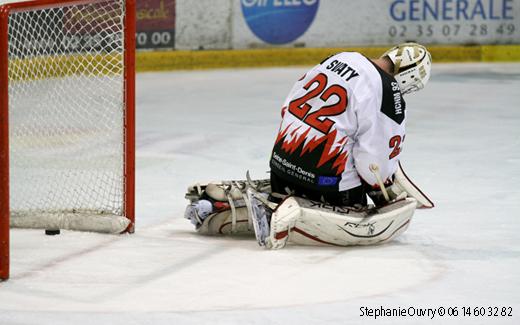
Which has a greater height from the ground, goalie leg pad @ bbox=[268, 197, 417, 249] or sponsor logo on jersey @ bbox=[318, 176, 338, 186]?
sponsor logo on jersey @ bbox=[318, 176, 338, 186]

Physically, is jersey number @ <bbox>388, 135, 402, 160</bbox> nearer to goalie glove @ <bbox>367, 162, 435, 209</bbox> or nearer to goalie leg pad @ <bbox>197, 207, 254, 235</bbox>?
goalie glove @ <bbox>367, 162, 435, 209</bbox>

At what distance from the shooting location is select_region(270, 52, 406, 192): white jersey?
3.95 metres

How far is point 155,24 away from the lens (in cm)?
971

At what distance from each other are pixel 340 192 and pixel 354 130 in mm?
248

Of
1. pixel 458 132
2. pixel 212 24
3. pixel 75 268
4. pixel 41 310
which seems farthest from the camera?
pixel 212 24

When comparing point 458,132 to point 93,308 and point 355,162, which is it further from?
point 93,308

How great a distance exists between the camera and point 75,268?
373cm

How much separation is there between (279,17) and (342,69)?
6.05m

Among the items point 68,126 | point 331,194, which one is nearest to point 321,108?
point 331,194

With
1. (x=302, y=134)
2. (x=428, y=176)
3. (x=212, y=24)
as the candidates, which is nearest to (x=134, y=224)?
(x=302, y=134)

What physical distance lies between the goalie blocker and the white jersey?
0.37 feet

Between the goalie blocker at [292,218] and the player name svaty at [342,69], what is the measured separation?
46cm

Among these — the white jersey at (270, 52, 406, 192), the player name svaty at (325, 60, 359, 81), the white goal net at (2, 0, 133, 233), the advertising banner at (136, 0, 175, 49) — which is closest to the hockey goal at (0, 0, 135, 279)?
the white goal net at (2, 0, 133, 233)

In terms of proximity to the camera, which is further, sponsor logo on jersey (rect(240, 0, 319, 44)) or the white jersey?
sponsor logo on jersey (rect(240, 0, 319, 44))
